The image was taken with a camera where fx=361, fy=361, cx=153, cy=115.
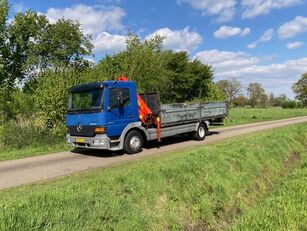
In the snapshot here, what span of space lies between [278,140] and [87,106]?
849 centimetres

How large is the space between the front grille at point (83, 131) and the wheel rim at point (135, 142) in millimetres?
1644

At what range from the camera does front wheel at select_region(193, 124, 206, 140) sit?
1728cm

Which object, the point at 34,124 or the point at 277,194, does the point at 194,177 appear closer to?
the point at 277,194

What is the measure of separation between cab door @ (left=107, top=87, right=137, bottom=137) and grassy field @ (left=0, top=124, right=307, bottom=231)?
3093mm

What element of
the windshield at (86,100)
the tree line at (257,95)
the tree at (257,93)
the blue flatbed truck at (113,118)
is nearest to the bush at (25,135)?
the blue flatbed truck at (113,118)

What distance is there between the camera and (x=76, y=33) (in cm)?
2797

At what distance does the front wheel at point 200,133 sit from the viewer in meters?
17.3

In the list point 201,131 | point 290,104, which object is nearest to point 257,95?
point 290,104

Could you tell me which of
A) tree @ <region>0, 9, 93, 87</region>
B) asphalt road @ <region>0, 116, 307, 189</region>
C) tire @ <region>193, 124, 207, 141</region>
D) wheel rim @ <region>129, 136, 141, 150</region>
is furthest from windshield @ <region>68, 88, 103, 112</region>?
tree @ <region>0, 9, 93, 87</region>

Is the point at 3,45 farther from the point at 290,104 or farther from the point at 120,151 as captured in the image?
the point at 290,104

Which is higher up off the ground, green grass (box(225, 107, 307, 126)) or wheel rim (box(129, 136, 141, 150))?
wheel rim (box(129, 136, 141, 150))

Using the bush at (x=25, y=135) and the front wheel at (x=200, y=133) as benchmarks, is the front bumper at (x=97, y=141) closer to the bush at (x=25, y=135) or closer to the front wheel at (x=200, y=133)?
the bush at (x=25, y=135)

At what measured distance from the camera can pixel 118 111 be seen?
12961 millimetres

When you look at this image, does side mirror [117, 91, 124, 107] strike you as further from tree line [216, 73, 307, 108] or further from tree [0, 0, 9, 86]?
tree line [216, 73, 307, 108]
